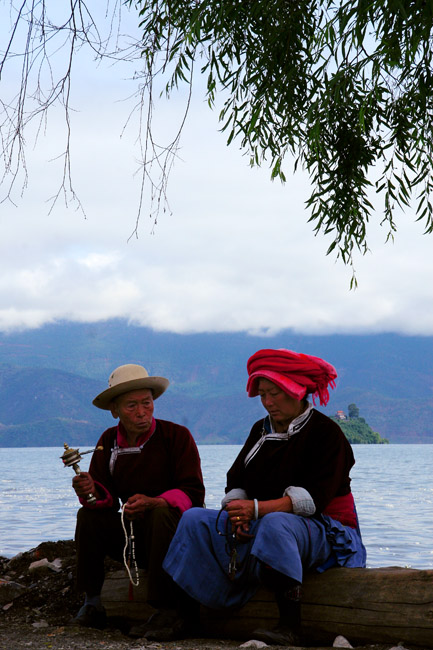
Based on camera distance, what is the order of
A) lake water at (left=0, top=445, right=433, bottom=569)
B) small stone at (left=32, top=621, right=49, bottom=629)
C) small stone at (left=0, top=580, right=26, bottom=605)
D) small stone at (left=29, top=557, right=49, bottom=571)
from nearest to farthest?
small stone at (left=32, top=621, right=49, bottom=629), small stone at (left=0, top=580, right=26, bottom=605), small stone at (left=29, top=557, right=49, bottom=571), lake water at (left=0, top=445, right=433, bottom=569)

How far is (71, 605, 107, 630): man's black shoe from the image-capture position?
500cm

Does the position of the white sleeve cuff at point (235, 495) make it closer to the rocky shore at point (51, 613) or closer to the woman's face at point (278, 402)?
the woman's face at point (278, 402)

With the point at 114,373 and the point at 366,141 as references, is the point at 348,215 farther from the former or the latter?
the point at 114,373

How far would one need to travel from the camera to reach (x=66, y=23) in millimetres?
4250

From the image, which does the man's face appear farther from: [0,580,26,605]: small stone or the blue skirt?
[0,580,26,605]: small stone

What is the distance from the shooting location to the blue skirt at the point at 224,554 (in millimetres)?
4477

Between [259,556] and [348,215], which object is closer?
[259,556]

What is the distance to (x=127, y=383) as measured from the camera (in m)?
4.96

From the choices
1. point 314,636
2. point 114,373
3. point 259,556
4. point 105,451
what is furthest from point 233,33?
point 314,636

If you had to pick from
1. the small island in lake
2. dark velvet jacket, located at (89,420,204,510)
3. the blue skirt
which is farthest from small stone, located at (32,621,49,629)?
the small island in lake

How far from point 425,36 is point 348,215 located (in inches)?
98.4

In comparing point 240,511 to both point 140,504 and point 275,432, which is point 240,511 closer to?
point 275,432

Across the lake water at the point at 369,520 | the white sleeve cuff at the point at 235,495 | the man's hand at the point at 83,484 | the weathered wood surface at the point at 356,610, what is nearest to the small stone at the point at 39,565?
the man's hand at the point at 83,484

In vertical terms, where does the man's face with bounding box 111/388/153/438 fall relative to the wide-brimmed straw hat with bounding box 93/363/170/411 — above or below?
below
